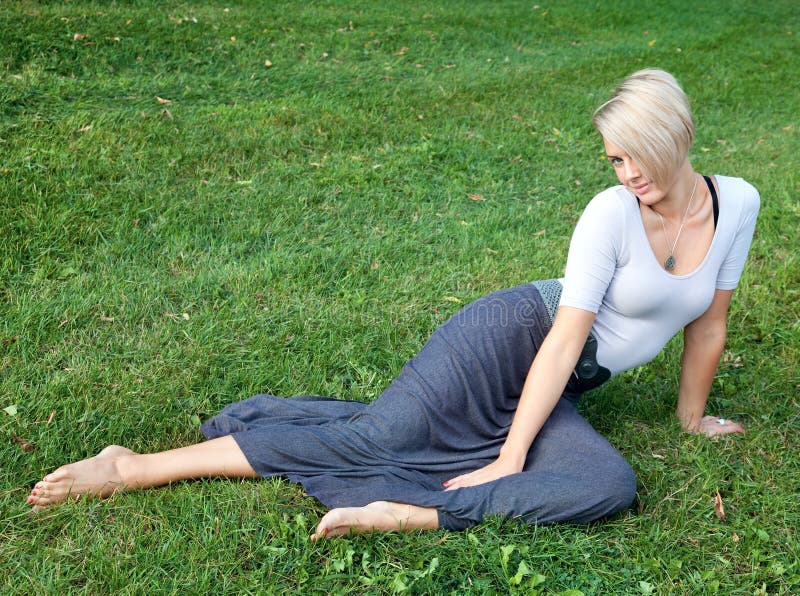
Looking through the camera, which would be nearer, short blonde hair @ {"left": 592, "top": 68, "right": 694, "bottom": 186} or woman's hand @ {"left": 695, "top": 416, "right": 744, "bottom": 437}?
Result: short blonde hair @ {"left": 592, "top": 68, "right": 694, "bottom": 186}

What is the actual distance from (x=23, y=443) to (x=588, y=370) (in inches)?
86.1

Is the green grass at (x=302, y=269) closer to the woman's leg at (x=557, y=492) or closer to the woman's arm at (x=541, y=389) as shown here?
the woman's leg at (x=557, y=492)

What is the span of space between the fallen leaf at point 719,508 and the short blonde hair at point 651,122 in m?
1.26

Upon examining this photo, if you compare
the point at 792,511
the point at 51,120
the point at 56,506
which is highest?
the point at 51,120

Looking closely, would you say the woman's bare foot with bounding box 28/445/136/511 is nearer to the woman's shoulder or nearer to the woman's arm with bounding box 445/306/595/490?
the woman's arm with bounding box 445/306/595/490

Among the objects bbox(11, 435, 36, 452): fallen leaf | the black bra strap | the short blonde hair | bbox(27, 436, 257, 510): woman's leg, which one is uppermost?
the short blonde hair

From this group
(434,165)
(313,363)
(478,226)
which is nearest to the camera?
(313,363)

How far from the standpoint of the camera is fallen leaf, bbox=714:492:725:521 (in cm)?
316

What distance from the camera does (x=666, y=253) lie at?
10.4 feet

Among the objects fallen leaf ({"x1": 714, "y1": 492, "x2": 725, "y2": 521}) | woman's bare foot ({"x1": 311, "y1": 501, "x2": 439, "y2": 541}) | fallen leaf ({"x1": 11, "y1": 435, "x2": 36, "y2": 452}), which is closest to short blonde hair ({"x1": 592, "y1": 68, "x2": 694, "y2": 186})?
fallen leaf ({"x1": 714, "y1": 492, "x2": 725, "y2": 521})

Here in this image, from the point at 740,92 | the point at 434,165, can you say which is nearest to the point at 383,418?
the point at 434,165

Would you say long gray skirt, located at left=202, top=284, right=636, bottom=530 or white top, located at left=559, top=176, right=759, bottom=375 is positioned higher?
white top, located at left=559, top=176, right=759, bottom=375

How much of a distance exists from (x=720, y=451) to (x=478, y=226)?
2504mm

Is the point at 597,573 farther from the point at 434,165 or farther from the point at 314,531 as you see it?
the point at 434,165
